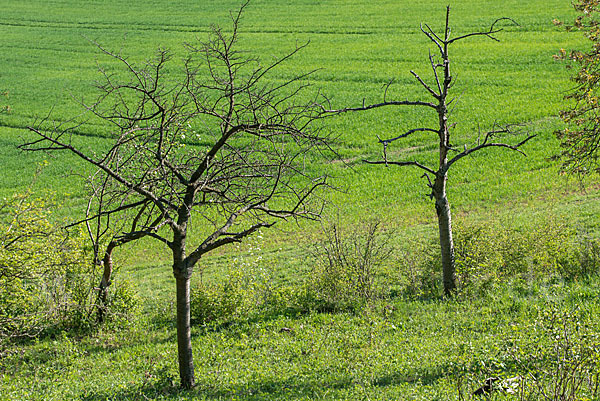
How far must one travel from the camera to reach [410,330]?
11.4m

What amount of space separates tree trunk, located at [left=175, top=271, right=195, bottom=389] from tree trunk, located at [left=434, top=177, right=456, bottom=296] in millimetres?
5496

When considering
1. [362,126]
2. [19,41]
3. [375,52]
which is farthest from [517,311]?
[19,41]

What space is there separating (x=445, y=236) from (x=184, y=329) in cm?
586

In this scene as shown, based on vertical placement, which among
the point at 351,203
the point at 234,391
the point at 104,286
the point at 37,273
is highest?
the point at 351,203

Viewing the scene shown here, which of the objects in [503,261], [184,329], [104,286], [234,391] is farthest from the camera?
[104,286]

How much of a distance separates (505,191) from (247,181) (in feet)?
58.3

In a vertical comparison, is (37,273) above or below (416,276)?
above

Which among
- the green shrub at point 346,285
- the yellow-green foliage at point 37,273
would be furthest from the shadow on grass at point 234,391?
the green shrub at point 346,285

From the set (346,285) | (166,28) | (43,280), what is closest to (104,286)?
(43,280)

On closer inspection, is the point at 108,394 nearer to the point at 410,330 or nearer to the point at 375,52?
the point at 410,330

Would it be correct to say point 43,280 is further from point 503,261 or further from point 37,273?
point 503,261

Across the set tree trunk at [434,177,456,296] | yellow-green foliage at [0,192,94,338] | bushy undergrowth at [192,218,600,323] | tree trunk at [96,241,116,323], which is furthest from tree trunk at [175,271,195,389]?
tree trunk at [434,177,456,296]

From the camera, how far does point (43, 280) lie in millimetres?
14570

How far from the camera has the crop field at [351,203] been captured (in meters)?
9.92
